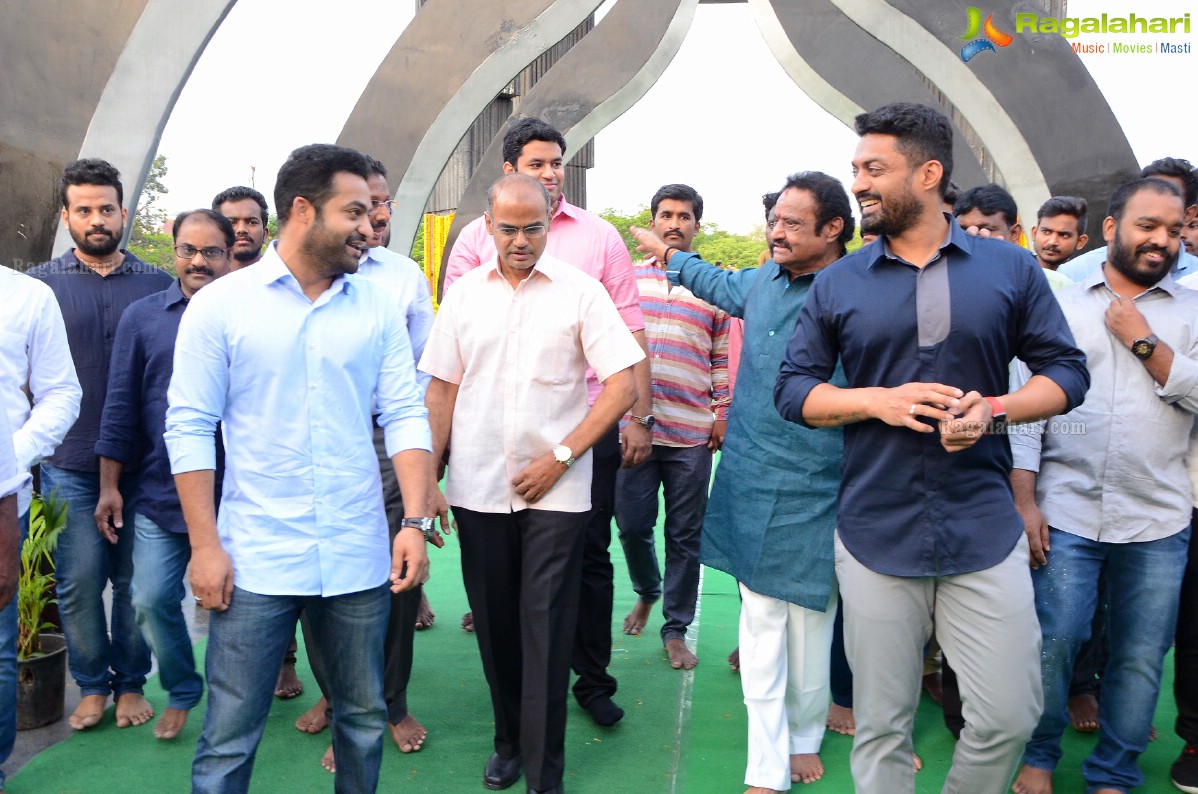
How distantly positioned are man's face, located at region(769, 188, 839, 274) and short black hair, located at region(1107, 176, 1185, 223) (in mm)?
915

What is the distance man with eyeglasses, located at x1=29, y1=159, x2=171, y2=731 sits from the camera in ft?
13.1

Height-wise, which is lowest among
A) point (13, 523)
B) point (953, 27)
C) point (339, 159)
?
point (13, 523)

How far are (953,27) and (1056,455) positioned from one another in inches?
175

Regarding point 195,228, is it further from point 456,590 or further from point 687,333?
point 456,590

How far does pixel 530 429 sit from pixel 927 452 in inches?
50.6

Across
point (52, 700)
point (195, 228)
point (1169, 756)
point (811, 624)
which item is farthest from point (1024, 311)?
point (52, 700)

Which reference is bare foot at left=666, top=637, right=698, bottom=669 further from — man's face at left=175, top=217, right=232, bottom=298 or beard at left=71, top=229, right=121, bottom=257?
beard at left=71, top=229, right=121, bottom=257

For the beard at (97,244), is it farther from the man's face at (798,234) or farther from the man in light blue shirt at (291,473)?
the man's face at (798,234)

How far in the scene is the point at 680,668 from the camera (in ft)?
15.7

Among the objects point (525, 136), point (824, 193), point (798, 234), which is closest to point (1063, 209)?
point (824, 193)

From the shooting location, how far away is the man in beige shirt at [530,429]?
3387mm

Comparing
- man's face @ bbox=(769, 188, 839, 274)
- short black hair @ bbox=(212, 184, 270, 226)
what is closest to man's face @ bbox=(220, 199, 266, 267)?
short black hair @ bbox=(212, 184, 270, 226)

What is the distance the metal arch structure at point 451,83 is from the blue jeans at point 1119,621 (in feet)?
11.6

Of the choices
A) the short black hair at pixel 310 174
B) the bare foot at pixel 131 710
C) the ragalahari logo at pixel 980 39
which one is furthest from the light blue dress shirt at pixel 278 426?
the ragalahari logo at pixel 980 39
